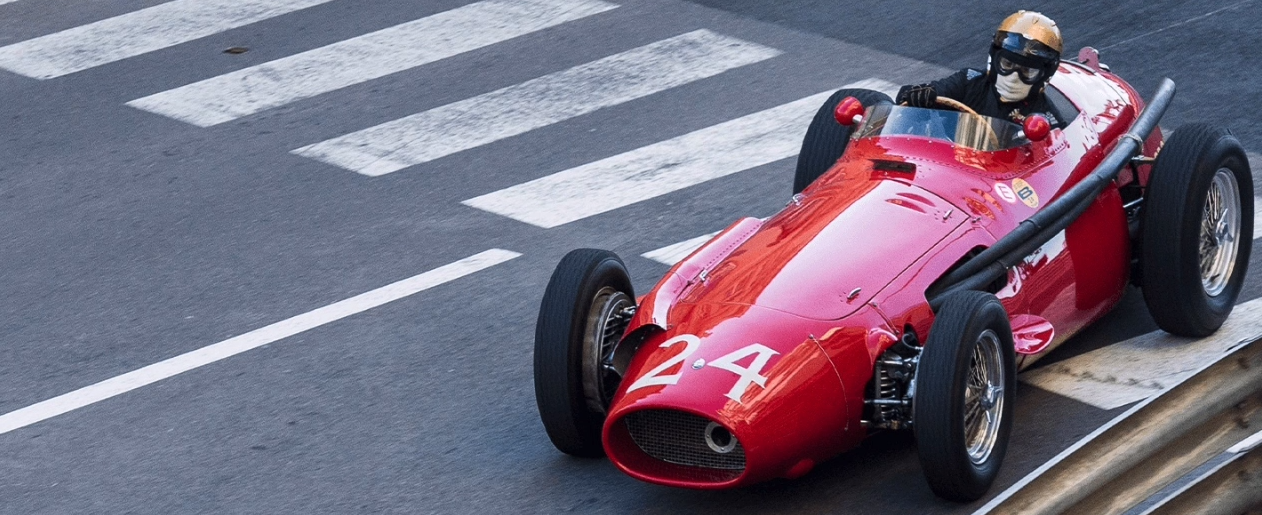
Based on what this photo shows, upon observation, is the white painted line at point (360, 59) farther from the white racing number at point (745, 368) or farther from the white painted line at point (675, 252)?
the white racing number at point (745, 368)

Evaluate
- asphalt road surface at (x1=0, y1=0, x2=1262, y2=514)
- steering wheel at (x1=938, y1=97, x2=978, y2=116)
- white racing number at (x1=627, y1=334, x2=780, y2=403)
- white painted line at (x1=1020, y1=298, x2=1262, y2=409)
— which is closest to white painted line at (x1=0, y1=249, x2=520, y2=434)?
asphalt road surface at (x1=0, y1=0, x2=1262, y2=514)

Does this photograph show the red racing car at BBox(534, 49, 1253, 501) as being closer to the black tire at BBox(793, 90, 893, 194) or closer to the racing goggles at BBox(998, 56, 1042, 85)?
the black tire at BBox(793, 90, 893, 194)

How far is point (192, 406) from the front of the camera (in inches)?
285

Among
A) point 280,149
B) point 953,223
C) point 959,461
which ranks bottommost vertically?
point 280,149

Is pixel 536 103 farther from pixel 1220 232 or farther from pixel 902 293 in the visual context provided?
pixel 902 293

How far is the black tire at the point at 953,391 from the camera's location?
5688 millimetres

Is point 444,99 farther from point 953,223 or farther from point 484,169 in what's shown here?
point 953,223

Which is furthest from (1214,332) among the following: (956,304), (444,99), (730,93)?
(444,99)

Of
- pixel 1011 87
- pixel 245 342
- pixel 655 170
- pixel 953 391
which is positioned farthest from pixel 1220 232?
pixel 245 342

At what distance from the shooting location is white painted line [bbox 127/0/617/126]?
36.3 ft

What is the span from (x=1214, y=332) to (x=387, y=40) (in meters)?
6.51

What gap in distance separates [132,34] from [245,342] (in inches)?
205

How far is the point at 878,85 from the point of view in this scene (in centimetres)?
1074

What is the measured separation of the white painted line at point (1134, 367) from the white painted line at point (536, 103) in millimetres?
4256
